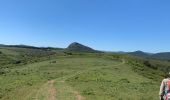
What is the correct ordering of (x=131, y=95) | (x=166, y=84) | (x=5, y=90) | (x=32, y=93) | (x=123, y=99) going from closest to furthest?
(x=166, y=84)
(x=123, y=99)
(x=131, y=95)
(x=32, y=93)
(x=5, y=90)

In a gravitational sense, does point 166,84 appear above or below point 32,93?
above

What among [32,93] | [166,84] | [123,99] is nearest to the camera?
[166,84]

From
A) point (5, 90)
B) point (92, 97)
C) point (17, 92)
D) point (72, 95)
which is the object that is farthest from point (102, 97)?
point (5, 90)

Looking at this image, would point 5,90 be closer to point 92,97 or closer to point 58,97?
point 58,97

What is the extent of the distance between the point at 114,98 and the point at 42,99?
5.66 metres

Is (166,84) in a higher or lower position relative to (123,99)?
higher

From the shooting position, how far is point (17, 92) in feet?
122

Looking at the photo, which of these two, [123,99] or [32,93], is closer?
[123,99]

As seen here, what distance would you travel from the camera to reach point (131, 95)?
32000 mm

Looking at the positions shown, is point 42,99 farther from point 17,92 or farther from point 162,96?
point 162,96

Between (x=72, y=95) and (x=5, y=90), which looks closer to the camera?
(x=72, y=95)

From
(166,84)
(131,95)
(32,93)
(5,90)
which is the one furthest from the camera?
(5,90)

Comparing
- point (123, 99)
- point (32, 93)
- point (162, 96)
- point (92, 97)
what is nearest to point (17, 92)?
point (32, 93)

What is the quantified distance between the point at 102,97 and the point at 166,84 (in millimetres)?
12319
